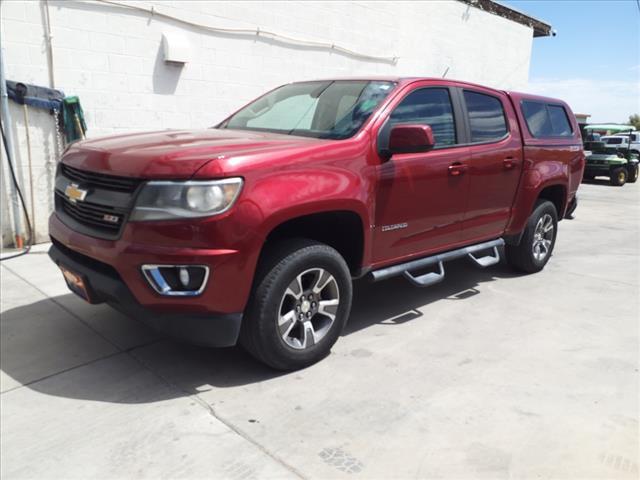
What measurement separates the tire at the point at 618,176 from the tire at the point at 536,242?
44.7ft

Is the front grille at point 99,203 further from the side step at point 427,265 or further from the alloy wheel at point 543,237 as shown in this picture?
the alloy wheel at point 543,237

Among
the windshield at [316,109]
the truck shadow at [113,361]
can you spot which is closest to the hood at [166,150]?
the windshield at [316,109]

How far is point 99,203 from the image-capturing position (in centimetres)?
305

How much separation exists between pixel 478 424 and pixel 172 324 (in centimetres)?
172

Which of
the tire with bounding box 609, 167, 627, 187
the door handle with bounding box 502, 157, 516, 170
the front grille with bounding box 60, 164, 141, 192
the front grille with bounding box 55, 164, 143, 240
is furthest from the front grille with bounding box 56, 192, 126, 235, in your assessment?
the tire with bounding box 609, 167, 627, 187

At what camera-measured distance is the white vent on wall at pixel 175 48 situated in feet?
22.5

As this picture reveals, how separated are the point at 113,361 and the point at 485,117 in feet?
11.7

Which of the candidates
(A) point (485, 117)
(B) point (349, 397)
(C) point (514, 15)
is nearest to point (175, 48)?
(A) point (485, 117)

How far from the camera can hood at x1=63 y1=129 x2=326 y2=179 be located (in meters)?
2.82

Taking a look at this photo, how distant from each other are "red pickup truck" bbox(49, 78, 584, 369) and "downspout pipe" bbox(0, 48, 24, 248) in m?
2.84

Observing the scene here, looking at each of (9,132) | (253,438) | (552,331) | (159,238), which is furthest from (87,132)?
(552,331)

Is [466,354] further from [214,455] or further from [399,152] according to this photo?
[214,455]

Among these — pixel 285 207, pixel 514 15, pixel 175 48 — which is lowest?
pixel 285 207

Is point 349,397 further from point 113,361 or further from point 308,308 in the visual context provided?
point 113,361
